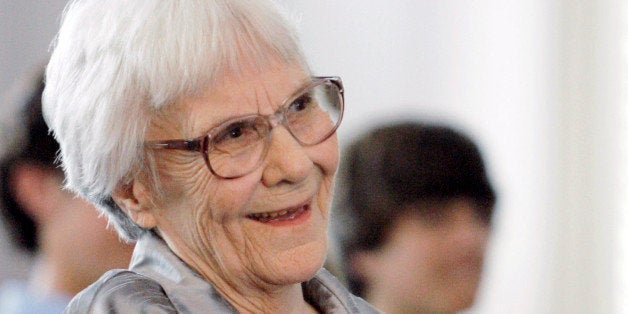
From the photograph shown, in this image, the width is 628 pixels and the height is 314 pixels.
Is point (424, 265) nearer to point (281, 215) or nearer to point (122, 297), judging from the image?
point (281, 215)

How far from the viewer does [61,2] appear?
3.48 metres

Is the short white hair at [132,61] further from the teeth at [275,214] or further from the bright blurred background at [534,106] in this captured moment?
the bright blurred background at [534,106]

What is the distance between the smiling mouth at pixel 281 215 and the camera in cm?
137

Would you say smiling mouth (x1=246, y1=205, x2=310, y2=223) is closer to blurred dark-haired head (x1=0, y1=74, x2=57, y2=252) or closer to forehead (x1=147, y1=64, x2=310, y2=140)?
forehead (x1=147, y1=64, x2=310, y2=140)

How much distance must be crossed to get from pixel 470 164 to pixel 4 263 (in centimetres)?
140

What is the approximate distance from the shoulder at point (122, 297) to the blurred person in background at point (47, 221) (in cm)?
128

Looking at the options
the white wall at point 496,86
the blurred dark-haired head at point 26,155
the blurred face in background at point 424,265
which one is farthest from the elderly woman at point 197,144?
the white wall at point 496,86

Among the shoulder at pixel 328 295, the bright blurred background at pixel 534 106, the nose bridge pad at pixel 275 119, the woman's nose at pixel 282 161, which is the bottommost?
the bright blurred background at pixel 534 106

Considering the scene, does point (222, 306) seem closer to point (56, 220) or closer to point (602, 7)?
point (56, 220)

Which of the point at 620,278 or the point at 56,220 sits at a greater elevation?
the point at 56,220

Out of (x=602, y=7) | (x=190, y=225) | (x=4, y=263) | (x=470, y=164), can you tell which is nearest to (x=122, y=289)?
(x=190, y=225)

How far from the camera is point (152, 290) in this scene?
1320 mm

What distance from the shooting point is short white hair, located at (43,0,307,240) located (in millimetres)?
1307

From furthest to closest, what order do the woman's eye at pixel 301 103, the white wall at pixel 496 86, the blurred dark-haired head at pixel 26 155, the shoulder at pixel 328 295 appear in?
the white wall at pixel 496 86
the blurred dark-haired head at pixel 26 155
the shoulder at pixel 328 295
the woman's eye at pixel 301 103
